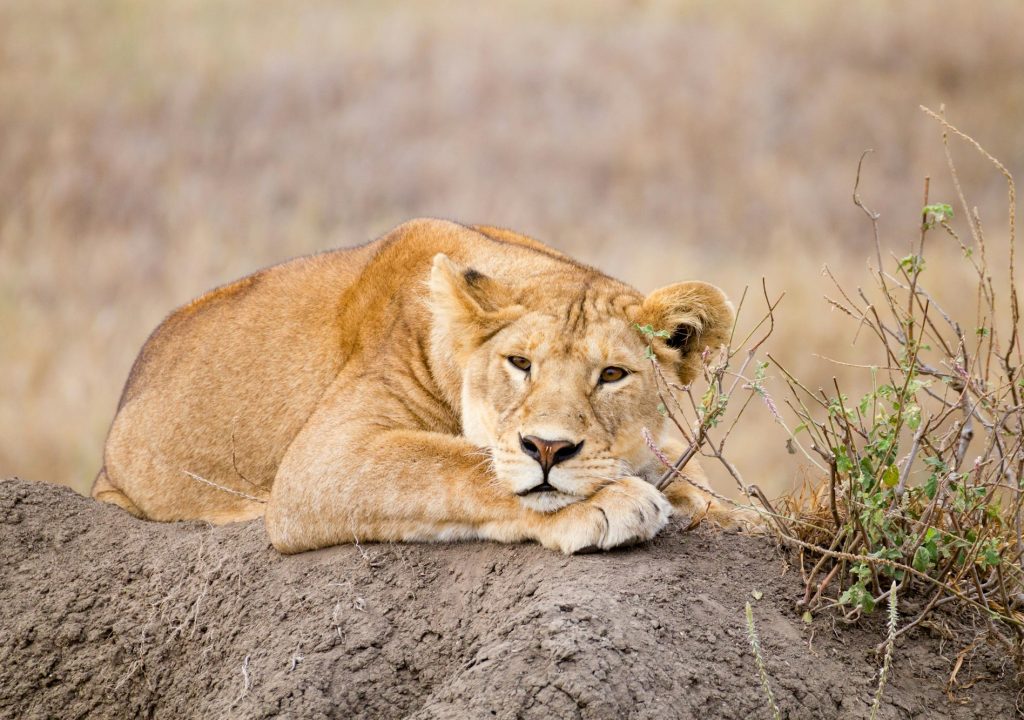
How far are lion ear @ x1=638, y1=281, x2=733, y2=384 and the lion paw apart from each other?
772 millimetres

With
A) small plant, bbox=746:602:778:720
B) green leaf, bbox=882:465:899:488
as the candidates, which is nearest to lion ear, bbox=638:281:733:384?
green leaf, bbox=882:465:899:488

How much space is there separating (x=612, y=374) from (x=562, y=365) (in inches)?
8.3

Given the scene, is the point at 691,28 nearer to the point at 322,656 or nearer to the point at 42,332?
the point at 42,332

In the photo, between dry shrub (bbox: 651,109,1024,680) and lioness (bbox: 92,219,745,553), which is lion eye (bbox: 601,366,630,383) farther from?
dry shrub (bbox: 651,109,1024,680)

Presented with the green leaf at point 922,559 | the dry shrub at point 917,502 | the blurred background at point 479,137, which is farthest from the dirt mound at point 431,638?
the blurred background at point 479,137

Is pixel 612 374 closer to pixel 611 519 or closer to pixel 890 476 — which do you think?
pixel 611 519

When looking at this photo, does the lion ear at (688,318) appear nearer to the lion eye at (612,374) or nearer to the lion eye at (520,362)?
the lion eye at (612,374)

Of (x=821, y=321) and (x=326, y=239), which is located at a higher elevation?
(x=326, y=239)

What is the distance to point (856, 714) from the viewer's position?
445cm

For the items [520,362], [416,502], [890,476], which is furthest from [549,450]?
[890,476]

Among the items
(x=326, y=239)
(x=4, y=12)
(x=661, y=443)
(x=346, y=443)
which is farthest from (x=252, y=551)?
(x=4, y=12)

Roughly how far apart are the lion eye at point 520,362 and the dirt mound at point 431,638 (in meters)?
0.74

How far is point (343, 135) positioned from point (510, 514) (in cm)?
1702

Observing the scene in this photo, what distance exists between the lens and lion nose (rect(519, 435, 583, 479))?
4777 mm
